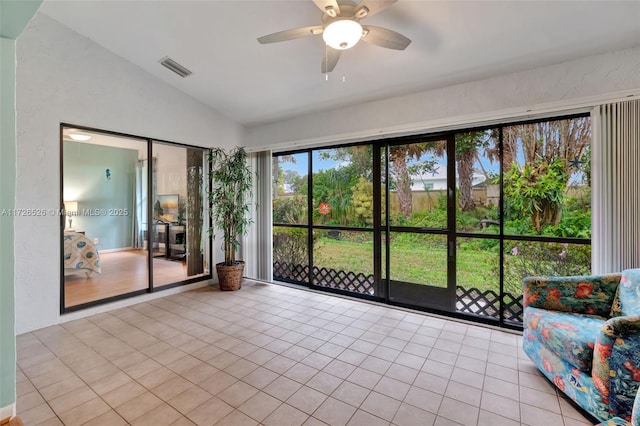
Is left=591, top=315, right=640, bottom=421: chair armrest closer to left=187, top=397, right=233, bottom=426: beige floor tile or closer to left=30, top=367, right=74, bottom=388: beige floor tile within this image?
left=187, top=397, right=233, bottom=426: beige floor tile

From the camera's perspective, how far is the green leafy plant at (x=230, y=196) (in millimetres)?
4582

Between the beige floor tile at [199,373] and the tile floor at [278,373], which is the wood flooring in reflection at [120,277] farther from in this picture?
the beige floor tile at [199,373]

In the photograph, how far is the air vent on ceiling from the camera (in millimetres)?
3582

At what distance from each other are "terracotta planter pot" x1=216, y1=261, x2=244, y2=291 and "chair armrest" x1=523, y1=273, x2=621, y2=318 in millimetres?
3725

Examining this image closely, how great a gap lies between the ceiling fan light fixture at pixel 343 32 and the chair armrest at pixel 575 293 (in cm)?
243

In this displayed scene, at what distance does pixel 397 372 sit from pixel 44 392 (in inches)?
105

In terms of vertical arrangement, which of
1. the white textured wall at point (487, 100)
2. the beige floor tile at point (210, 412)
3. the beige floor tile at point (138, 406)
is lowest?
the beige floor tile at point (210, 412)

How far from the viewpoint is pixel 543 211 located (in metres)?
3.02

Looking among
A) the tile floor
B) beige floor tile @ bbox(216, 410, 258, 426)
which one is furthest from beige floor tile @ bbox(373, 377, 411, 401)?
beige floor tile @ bbox(216, 410, 258, 426)

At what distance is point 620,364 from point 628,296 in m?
0.77

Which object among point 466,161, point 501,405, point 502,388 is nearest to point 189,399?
point 501,405

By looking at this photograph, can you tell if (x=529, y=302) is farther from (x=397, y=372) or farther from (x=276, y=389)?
(x=276, y=389)

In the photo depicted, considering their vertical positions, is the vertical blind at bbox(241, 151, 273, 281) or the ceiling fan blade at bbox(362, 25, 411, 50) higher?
the ceiling fan blade at bbox(362, 25, 411, 50)

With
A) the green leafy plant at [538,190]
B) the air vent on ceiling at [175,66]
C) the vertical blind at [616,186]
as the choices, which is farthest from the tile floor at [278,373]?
the air vent on ceiling at [175,66]
